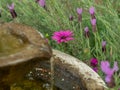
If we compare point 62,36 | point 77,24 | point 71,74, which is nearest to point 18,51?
point 71,74

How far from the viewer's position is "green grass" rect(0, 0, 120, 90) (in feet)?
7.39

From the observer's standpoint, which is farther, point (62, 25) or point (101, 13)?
point (101, 13)

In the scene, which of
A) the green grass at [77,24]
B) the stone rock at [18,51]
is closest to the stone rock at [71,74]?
the green grass at [77,24]

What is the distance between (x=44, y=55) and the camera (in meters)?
1.35

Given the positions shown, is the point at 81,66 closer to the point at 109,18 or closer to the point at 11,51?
the point at 11,51

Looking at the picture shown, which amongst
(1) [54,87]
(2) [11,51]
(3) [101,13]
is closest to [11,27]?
(2) [11,51]

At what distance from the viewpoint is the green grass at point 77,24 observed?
2.25 m

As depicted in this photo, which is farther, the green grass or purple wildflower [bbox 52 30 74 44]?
the green grass

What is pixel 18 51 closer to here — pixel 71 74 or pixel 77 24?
pixel 71 74

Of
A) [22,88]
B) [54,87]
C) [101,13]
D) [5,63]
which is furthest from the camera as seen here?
[101,13]

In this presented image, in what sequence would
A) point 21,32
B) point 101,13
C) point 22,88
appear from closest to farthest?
point 21,32 → point 22,88 → point 101,13

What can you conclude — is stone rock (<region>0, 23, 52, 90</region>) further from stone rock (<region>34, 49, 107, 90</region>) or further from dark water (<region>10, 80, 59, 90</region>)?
dark water (<region>10, 80, 59, 90</region>)

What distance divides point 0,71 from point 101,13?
168 centimetres

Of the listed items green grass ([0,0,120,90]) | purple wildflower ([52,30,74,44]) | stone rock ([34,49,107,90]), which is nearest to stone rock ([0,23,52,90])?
stone rock ([34,49,107,90])
